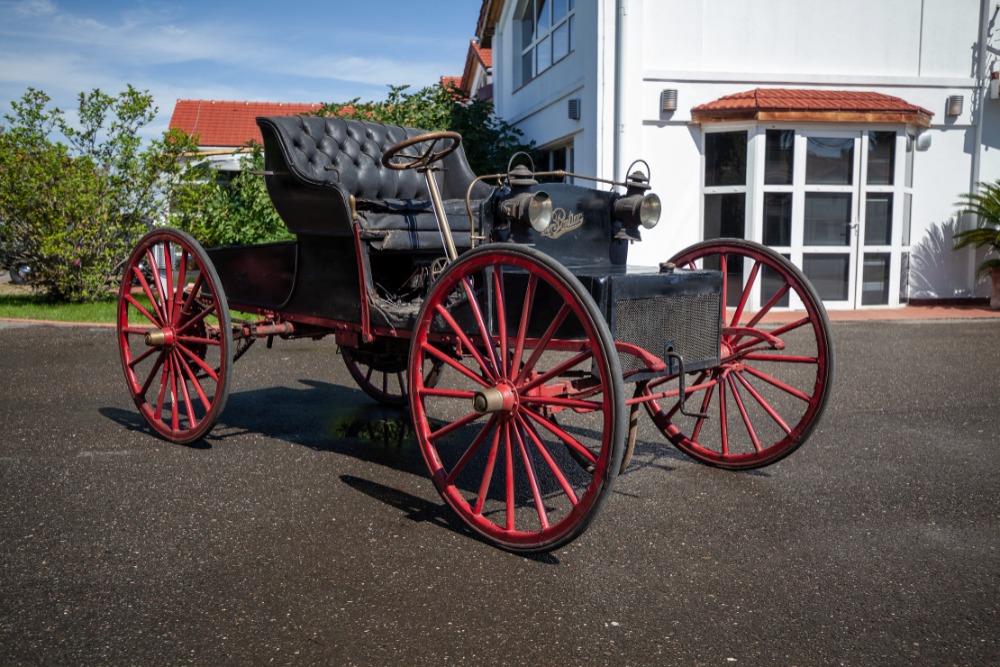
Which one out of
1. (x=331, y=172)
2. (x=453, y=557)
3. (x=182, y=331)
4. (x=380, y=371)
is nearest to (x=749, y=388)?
(x=453, y=557)

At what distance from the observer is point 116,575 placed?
3152 mm

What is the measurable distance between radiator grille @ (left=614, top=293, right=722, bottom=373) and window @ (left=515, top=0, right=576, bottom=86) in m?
9.57

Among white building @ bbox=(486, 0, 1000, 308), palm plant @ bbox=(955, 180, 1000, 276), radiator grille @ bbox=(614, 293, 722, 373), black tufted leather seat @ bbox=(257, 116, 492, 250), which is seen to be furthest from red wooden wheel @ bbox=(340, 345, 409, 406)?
palm plant @ bbox=(955, 180, 1000, 276)

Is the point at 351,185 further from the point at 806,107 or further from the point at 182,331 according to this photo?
the point at 806,107

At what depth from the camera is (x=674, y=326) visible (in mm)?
3611

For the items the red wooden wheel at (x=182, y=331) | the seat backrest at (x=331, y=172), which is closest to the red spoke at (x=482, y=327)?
the seat backrest at (x=331, y=172)

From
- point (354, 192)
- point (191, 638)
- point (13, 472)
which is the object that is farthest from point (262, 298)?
point (191, 638)

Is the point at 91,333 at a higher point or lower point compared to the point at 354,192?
lower

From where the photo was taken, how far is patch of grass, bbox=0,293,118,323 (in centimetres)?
1080

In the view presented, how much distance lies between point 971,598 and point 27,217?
39.1 feet

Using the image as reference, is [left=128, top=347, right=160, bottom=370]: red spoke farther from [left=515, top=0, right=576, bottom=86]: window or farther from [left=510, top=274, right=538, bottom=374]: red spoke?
[left=515, top=0, right=576, bottom=86]: window

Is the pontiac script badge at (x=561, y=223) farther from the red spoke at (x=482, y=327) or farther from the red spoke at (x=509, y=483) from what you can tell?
the red spoke at (x=509, y=483)

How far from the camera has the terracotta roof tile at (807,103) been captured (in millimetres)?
10938

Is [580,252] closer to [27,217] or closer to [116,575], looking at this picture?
[116,575]
